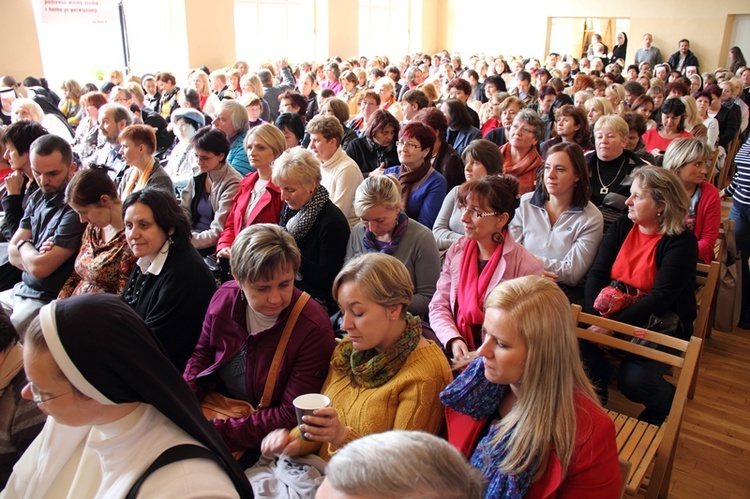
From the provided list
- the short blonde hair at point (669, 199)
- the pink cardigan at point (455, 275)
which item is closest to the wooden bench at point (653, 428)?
the pink cardigan at point (455, 275)

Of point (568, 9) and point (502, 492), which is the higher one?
point (568, 9)

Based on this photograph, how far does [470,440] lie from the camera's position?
172cm

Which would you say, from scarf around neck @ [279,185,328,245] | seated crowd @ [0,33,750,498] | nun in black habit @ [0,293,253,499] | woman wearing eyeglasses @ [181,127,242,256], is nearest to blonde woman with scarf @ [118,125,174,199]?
seated crowd @ [0,33,750,498]

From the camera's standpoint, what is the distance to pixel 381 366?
1.89 m

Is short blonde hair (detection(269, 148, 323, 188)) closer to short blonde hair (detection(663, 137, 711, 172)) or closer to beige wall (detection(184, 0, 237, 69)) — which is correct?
short blonde hair (detection(663, 137, 711, 172))

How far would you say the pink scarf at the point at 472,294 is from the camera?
249 centimetres

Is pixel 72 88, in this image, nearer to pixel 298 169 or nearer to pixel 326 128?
pixel 326 128

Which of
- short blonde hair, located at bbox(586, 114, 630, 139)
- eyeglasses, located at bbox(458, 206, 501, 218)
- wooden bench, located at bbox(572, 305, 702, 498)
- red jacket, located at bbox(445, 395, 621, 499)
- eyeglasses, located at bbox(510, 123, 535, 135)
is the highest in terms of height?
short blonde hair, located at bbox(586, 114, 630, 139)

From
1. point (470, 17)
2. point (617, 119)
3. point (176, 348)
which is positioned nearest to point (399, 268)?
point (176, 348)

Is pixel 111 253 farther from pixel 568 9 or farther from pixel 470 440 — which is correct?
pixel 568 9

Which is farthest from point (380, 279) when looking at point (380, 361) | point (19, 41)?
point (19, 41)

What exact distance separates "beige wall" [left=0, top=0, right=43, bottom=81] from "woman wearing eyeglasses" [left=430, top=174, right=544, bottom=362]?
1017cm

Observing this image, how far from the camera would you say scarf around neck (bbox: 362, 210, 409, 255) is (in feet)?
9.18

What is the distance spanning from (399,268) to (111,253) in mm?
1672
